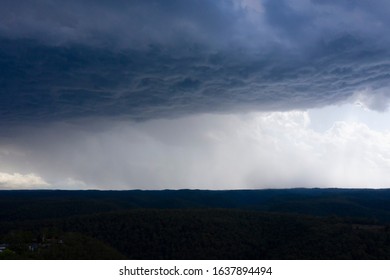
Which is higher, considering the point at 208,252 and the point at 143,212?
the point at 143,212

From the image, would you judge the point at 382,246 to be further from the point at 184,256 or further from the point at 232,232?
the point at 184,256

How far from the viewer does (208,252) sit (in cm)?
11156

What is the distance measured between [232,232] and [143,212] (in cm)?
3261

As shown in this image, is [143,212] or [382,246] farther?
[143,212]

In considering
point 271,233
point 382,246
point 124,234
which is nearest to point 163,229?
point 124,234

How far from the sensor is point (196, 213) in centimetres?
14138

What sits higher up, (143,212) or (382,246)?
(143,212)

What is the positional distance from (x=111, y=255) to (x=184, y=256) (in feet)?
127

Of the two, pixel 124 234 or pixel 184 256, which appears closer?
pixel 184 256
